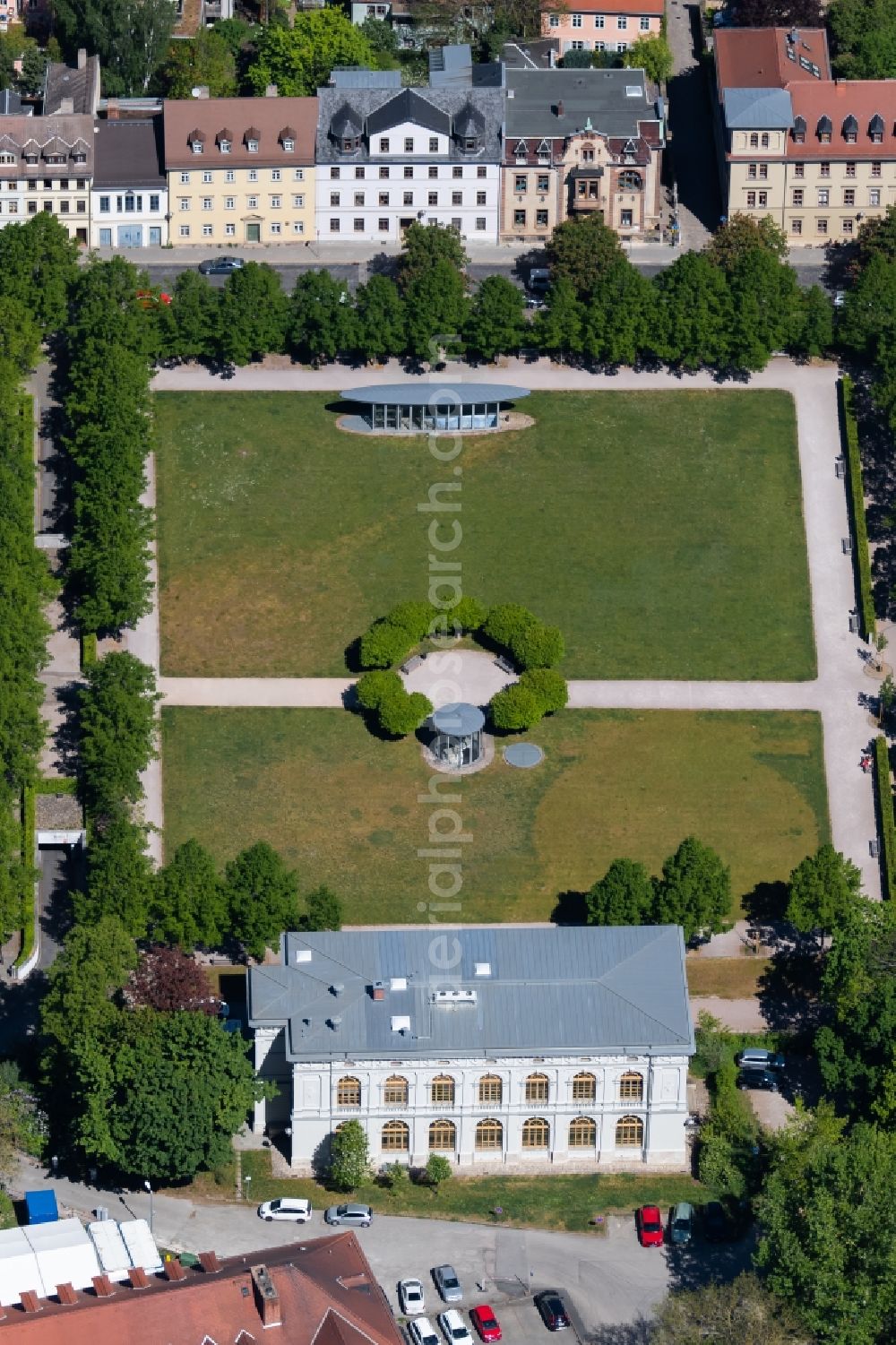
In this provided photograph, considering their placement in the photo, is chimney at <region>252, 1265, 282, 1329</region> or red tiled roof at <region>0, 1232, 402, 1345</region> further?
chimney at <region>252, 1265, 282, 1329</region>

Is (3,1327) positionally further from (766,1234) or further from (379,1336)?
(766,1234)

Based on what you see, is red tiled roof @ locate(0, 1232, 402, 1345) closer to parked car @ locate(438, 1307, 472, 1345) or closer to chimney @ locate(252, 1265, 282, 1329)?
chimney @ locate(252, 1265, 282, 1329)

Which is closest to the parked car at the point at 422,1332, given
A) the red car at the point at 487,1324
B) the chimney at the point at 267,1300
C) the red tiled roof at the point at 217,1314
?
the red car at the point at 487,1324

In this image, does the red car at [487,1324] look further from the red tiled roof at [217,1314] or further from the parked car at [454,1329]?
the red tiled roof at [217,1314]

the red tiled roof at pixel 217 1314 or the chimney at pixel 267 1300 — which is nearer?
the red tiled roof at pixel 217 1314

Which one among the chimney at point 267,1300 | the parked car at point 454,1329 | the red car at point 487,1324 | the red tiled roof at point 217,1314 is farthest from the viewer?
the red car at point 487,1324

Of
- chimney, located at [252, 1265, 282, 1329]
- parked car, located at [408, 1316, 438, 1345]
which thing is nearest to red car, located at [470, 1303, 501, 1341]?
parked car, located at [408, 1316, 438, 1345]

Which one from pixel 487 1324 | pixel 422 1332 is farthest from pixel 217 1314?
pixel 487 1324
